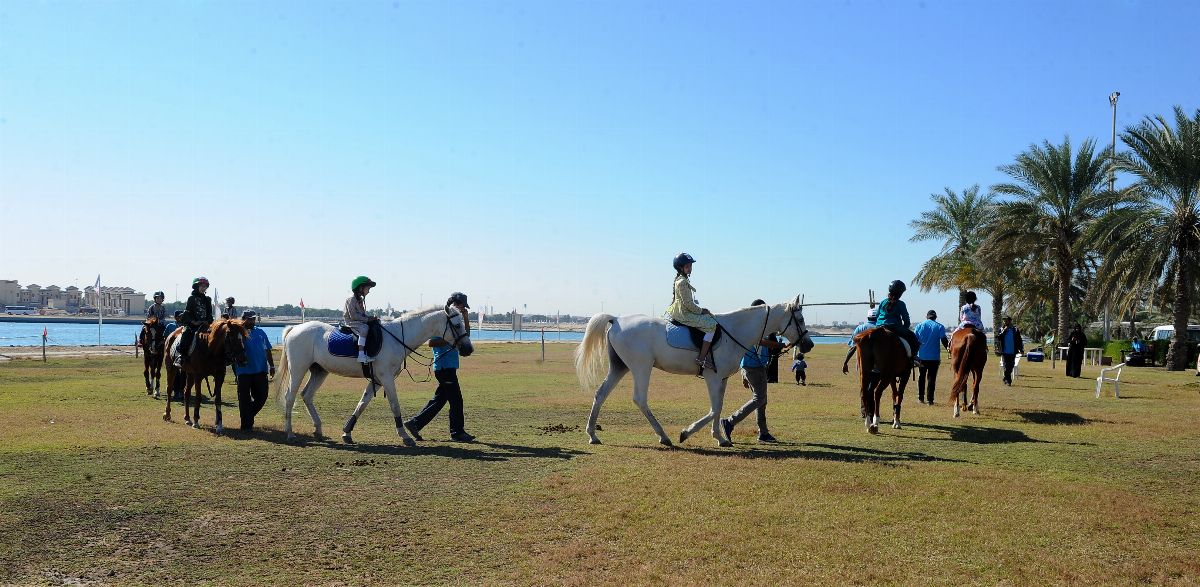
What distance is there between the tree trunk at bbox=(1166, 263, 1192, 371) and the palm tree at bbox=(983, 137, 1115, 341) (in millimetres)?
6756

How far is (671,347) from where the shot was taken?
1096 cm

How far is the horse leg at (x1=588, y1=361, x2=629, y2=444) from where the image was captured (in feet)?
36.1

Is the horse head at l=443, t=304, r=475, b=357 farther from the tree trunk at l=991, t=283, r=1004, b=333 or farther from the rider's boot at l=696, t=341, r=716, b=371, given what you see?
the tree trunk at l=991, t=283, r=1004, b=333

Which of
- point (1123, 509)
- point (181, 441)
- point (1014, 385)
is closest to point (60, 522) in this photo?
point (181, 441)

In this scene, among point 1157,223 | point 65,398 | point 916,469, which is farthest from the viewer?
point 1157,223

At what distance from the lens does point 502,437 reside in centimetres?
1195

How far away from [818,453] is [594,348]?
3.25 m

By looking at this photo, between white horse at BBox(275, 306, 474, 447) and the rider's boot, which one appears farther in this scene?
white horse at BBox(275, 306, 474, 447)

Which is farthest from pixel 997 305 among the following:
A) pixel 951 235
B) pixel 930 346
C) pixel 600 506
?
pixel 600 506

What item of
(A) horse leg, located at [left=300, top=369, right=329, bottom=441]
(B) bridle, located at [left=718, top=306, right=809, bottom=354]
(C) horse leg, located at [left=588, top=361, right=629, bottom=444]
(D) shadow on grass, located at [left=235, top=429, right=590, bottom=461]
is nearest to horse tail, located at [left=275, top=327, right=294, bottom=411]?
(A) horse leg, located at [left=300, top=369, right=329, bottom=441]

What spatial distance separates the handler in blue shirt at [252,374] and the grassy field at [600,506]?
427 millimetres

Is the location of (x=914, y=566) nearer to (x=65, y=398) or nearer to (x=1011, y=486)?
(x=1011, y=486)

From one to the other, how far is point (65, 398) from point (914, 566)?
1757cm

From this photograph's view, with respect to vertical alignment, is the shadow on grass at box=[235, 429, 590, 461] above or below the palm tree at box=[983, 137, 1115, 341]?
below
